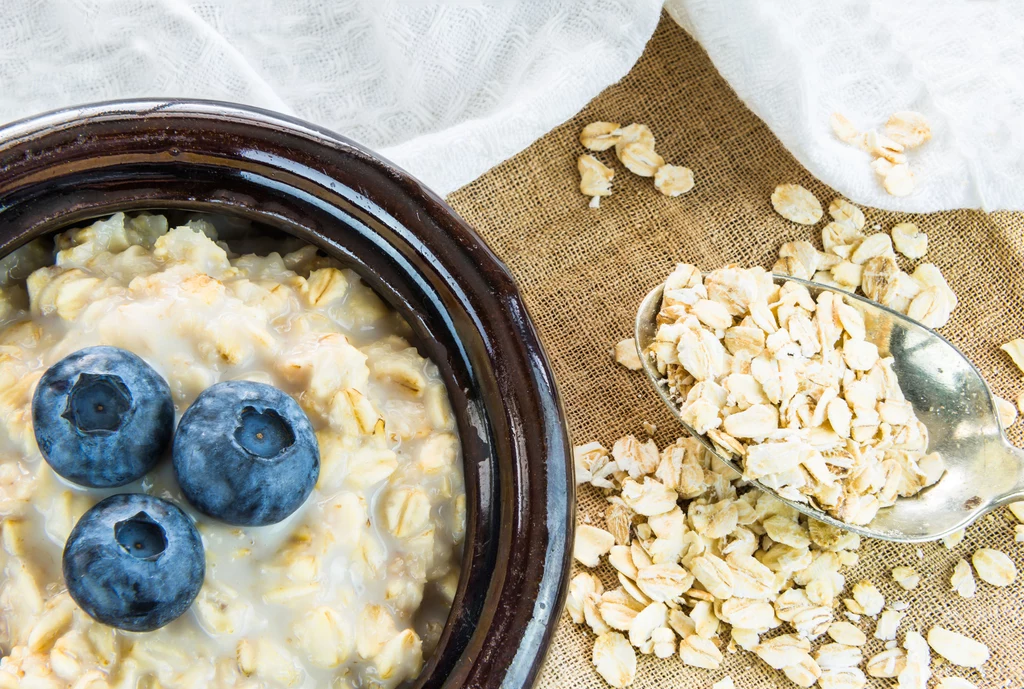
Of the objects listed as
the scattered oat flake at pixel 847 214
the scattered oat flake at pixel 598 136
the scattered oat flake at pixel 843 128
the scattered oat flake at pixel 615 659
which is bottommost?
the scattered oat flake at pixel 615 659

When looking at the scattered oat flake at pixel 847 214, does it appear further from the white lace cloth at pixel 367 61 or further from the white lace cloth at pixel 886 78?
the white lace cloth at pixel 367 61

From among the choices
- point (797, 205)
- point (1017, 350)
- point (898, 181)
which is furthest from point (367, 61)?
point (1017, 350)

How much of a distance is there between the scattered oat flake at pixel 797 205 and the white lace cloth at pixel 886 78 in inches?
2.9

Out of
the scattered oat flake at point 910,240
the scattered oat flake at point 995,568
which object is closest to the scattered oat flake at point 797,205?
the scattered oat flake at point 910,240

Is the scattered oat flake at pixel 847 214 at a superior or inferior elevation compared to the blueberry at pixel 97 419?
inferior

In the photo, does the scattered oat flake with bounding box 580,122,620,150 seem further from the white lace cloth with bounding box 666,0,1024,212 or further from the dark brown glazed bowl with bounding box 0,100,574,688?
the dark brown glazed bowl with bounding box 0,100,574,688

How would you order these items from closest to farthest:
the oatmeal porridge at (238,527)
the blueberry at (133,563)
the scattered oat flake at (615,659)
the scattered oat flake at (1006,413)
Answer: the blueberry at (133,563) < the oatmeal porridge at (238,527) < the scattered oat flake at (615,659) < the scattered oat flake at (1006,413)

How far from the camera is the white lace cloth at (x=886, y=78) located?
143cm

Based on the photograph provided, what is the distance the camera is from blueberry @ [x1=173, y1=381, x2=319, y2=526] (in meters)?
0.85

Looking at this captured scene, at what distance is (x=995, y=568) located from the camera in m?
1.43

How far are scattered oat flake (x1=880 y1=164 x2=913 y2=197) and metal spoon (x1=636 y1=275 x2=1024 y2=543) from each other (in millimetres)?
168

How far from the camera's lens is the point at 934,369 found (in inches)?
56.4

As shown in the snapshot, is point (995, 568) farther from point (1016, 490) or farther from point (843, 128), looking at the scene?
point (843, 128)

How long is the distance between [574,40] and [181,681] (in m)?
1.01
